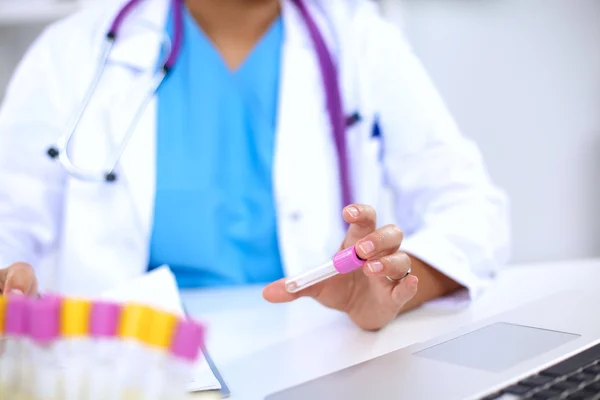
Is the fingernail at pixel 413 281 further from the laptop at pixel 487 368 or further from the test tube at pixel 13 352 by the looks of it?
the test tube at pixel 13 352

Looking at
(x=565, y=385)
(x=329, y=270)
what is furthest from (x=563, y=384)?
(x=329, y=270)

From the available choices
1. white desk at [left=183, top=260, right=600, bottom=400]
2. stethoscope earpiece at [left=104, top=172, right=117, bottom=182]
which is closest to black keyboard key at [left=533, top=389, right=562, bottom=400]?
white desk at [left=183, top=260, right=600, bottom=400]

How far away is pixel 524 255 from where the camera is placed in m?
1.94

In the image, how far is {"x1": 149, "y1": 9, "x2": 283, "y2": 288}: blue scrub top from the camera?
2.99 feet

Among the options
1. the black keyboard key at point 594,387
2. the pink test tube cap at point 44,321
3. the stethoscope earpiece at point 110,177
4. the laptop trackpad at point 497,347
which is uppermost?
the stethoscope earpiece at point 110,177

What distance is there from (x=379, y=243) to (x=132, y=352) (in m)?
0.27

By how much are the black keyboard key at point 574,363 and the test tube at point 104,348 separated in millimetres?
283

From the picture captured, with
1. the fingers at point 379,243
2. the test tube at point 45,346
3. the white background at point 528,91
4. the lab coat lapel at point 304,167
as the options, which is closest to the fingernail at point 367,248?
the fingers at point 379,243

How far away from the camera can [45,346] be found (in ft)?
1.05

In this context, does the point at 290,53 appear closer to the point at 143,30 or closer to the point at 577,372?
the point at 143,30

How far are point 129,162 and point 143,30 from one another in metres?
0.24

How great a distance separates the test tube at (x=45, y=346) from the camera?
0.31m

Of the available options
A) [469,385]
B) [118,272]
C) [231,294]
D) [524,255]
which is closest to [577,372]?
[469,385]

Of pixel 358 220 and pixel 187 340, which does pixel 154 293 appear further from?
pixel 187 340
